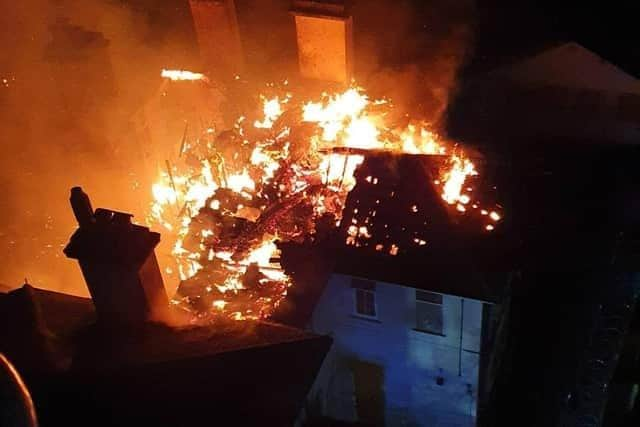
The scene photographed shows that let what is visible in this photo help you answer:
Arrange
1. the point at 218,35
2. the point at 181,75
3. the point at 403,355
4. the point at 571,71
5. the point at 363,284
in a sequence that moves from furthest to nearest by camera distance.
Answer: the point at 181,75
the point at 218,35
the point at 571,71
the point at 403,355
the point at 363,284

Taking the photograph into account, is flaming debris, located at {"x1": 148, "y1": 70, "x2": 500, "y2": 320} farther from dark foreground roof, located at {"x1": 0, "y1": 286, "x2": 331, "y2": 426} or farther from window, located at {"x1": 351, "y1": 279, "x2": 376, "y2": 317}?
dark foreground roof, located at {"x1": 0, "y1": 286, "x2": 331, "y2": 426}

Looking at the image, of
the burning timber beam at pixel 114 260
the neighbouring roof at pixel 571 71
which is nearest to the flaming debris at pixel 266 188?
the burning timber beam at pixel 114 260

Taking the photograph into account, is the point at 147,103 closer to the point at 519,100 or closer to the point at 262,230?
the point at 262,230

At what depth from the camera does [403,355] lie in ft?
40.7

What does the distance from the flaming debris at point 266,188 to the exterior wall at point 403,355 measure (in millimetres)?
1046

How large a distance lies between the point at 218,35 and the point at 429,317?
1156 centimetres

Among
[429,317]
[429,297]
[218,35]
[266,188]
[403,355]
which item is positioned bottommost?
[403,355]

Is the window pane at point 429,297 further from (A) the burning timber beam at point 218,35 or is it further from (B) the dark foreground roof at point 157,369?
(A) the burning timber beam at point 218,35

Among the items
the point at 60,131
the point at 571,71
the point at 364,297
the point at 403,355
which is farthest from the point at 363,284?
the point at 60,131

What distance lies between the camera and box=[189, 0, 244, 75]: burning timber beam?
18656 mm

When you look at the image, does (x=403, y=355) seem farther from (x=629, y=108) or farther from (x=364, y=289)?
(x=629, y=108)

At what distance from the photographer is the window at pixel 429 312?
11391mm

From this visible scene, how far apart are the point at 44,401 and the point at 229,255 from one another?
716 centimetres

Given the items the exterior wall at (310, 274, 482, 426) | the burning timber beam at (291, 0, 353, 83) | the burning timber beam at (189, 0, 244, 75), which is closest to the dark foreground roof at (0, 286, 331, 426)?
the exterior wall at (310, 274, 482, 426)
